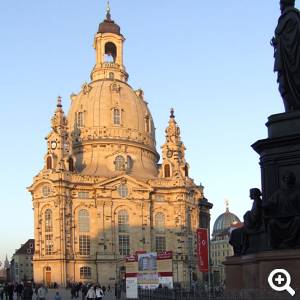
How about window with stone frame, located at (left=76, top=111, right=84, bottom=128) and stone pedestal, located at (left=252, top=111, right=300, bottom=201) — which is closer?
stone pedestal, located at (left=252, top=111, right=300, bottom=201)

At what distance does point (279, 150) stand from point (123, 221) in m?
85.5

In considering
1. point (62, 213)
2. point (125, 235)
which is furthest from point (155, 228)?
point (62, 213)

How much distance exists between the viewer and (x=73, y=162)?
Result: 344 ft

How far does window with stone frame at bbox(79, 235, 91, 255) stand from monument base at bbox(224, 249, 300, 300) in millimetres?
83327

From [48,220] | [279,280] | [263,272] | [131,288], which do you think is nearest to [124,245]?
[48,220]

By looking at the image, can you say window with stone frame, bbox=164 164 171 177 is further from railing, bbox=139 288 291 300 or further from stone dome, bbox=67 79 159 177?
railing, bbox=139 288 291 300

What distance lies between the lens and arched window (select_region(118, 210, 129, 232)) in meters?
99.9

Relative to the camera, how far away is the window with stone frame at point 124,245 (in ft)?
326

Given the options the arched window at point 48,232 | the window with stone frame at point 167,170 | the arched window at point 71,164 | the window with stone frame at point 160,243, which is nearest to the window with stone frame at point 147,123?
the window with stone frame at point 167,170

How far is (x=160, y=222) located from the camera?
10344cm

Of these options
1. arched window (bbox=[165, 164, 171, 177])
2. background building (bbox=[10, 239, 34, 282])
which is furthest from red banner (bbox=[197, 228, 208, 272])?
background building (bbox=[10, 239, 34, 282])

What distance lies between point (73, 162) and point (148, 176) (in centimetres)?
1204

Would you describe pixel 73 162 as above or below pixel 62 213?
above

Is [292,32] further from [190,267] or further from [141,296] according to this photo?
[190,267]
